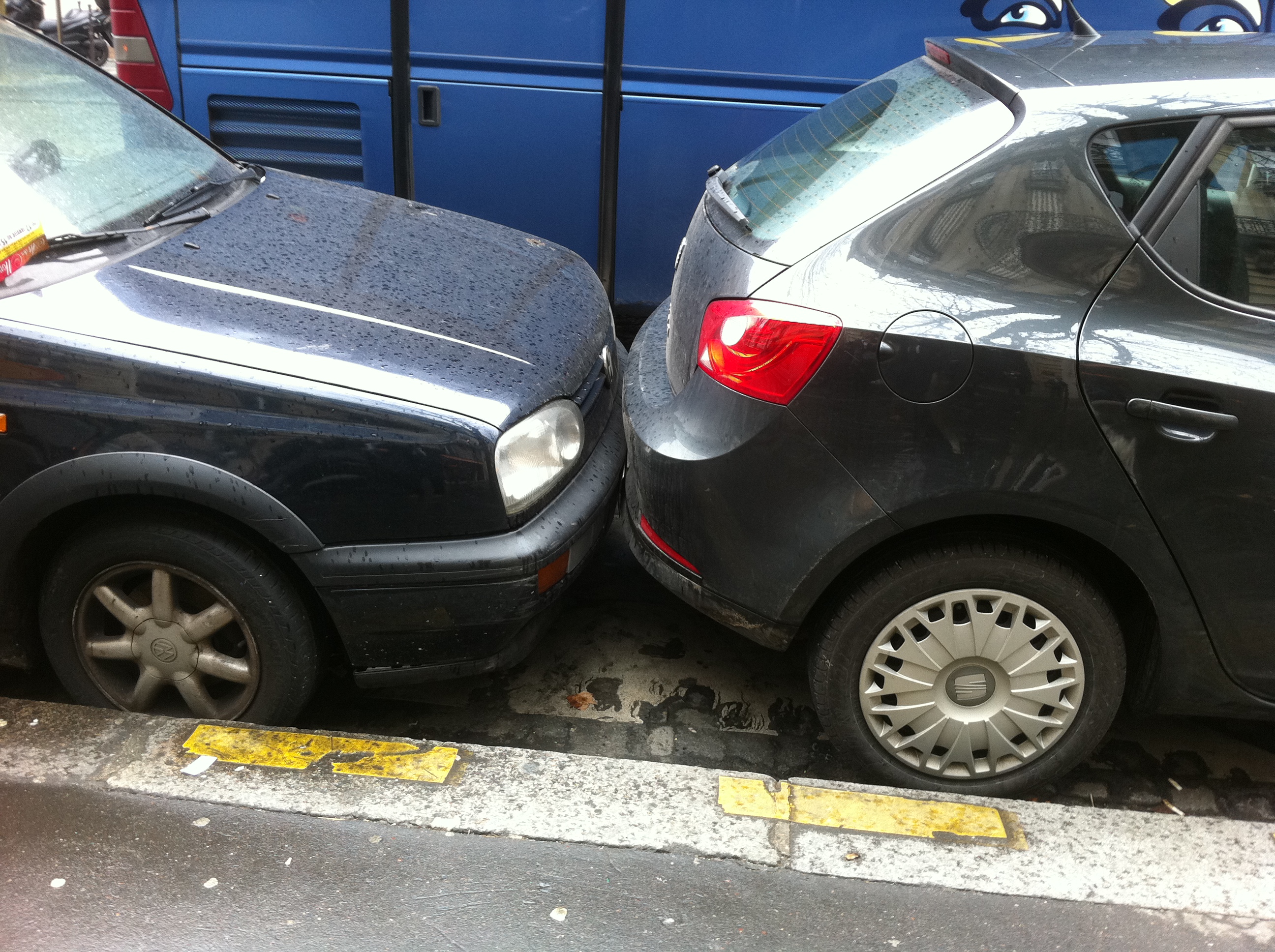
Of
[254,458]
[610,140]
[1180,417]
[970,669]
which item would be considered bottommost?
[970,669]

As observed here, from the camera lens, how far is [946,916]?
86.7 inches

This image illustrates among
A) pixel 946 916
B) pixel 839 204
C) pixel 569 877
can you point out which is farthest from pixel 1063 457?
pixel 569 877

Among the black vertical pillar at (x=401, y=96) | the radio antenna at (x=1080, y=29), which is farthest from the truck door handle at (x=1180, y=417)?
the black vertical pillar at (x=401, y=96)

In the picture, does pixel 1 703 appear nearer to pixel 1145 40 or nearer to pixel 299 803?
pixel 299 803

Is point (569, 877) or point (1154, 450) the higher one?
point (1154, 450)

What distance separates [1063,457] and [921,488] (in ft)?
1.00

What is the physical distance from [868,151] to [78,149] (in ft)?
7.31

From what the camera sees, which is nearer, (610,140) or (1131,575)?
(1131,575)

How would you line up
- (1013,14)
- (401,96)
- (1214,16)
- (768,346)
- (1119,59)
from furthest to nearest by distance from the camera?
(401,96) < (1013,14) < (1214,16) < (1119,59) < (768,346)

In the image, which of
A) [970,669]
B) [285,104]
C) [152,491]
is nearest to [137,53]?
[285,104]

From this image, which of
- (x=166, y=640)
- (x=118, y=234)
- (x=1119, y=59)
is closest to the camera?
(x=1119, y=59)

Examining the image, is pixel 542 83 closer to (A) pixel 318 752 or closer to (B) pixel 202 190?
(B) pixel 202 190

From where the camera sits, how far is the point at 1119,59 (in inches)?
100

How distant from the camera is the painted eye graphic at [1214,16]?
14.5ft
